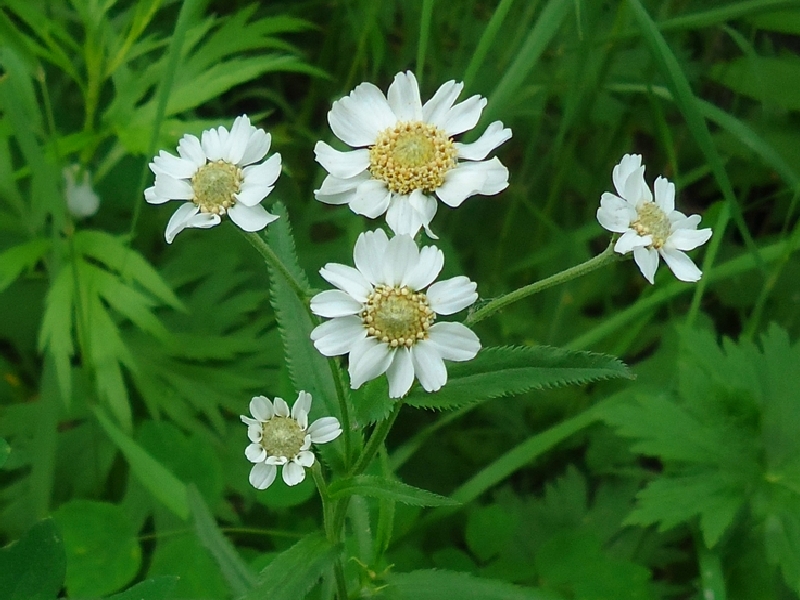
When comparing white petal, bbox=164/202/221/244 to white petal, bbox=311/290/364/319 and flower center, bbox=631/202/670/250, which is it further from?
flower center, bbox=631/202/670/250

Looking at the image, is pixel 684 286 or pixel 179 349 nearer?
pixel 684 286

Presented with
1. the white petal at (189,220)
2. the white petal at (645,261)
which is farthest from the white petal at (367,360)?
the white petal at (645,261)

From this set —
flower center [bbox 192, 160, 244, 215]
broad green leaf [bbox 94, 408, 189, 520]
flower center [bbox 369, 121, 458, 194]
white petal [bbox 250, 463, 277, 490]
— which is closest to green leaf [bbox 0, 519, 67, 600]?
white petal [bbox 250, 463, 277, 490]

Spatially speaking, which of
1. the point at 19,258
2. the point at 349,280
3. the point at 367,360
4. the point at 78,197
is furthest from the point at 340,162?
the point at 78,197

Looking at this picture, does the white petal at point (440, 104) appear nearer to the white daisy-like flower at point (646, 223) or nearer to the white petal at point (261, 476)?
the white daisy-like flower at point (646, 223)

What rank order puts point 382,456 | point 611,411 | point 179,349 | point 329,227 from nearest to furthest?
1. point 382,456
2. point 611,411
3. point 179,349
4. point 329,227

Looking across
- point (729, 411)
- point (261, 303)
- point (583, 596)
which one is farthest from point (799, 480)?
point (261, 303)

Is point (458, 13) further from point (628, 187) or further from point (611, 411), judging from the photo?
point (628, 187)
